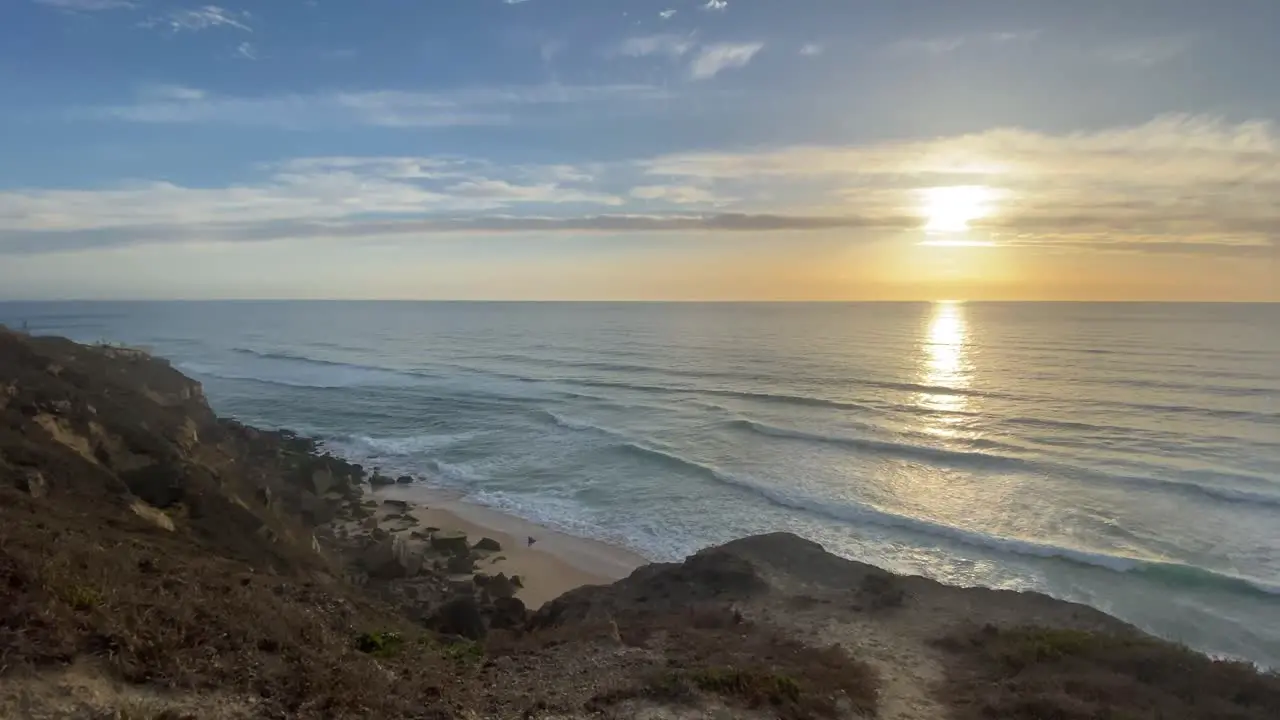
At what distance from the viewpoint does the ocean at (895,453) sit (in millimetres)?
21844

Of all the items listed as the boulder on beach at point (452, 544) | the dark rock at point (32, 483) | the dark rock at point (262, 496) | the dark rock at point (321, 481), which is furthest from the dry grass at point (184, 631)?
the dark rock at point (321, 481)

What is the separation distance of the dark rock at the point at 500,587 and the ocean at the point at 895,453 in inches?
191

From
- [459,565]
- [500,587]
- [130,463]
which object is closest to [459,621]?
[500,587]

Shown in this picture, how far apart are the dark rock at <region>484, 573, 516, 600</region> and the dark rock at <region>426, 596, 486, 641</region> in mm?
3821

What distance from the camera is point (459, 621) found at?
1486 cm

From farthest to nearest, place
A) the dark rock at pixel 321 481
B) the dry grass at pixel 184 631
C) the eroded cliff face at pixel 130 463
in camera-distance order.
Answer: the dark rock at pixel 321 481 → the eroded cliff face at pixel 130 463 → the dry grass at pixel 184 631

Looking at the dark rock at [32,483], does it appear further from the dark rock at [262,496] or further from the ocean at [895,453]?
the ocean at [895,453]

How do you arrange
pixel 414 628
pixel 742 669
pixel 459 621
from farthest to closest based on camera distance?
pixel 459 621 < pixel 414 628 < pixel 742 669

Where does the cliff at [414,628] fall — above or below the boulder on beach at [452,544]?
above

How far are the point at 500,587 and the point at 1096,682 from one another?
1307 cm

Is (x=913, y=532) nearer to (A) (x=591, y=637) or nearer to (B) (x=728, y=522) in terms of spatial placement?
(B) (x=728, y=522)

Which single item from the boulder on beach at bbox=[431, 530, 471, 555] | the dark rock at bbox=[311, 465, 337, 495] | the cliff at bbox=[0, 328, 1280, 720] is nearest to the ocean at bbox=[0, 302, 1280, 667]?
the boulder on beach at bbox=[431, 530, 471, 555]

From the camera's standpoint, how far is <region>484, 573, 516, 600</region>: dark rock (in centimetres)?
1938

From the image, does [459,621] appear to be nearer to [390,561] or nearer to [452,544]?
[390,561]
